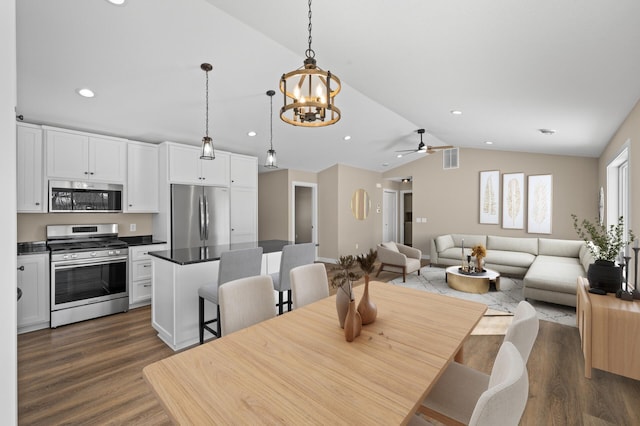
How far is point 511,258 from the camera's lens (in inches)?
221

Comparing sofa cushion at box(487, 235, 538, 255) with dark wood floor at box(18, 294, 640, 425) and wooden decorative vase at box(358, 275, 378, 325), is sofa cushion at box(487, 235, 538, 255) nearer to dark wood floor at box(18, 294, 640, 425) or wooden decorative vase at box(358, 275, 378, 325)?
dark wood floor at box(18, 294, 640, 425)

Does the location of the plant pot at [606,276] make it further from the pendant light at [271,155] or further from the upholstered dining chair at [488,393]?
the pendant light at [271,155]

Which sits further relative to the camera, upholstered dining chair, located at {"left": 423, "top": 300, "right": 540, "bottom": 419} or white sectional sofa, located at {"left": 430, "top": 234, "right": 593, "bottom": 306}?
white sectional sofa, located at {"left": 430, "top": 234, "right": 593, "bottom": 306}

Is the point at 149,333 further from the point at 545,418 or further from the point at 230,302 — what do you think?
A: the point at 545,418

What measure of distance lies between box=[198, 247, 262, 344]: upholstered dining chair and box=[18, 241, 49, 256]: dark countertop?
7.01ft

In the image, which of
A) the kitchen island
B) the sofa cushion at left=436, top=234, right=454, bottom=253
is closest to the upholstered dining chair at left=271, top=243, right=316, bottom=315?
the kitchen island

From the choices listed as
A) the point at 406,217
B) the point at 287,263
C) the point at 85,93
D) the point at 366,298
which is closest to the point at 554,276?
the point at 287,263

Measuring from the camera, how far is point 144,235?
180 inches

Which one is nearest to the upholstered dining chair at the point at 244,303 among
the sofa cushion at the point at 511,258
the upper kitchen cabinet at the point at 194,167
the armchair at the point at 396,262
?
the upper kitchen cabinet at the point at 194,167

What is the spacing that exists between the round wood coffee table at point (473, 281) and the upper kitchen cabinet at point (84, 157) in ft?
17.2

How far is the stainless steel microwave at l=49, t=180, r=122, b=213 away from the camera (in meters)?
3.61

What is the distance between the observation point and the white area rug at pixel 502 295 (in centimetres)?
373

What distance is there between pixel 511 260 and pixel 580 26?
15.8 feet

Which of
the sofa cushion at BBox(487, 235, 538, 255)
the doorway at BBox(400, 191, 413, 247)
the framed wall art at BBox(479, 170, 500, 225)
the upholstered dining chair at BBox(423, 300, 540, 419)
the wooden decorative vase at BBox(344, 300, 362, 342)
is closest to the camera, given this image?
the upholstered dining chair at BBox(423, 300, 540, 419)
